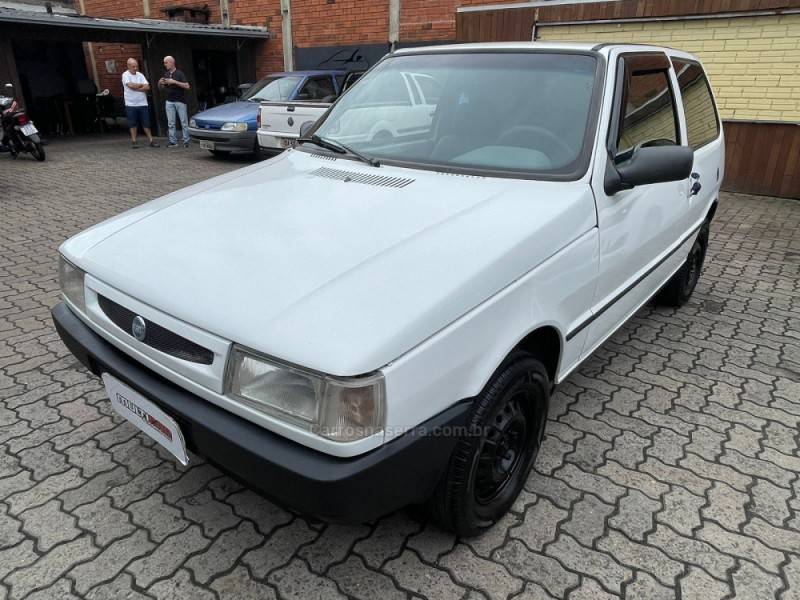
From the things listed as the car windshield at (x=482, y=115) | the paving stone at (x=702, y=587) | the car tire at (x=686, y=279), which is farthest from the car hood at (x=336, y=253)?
the car tire at (x=686, y=279)

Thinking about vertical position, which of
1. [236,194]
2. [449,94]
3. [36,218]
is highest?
[449,94]

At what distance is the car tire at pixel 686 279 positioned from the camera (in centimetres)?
419

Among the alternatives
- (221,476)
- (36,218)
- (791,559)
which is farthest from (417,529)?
(36,218)

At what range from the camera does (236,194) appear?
2.60m

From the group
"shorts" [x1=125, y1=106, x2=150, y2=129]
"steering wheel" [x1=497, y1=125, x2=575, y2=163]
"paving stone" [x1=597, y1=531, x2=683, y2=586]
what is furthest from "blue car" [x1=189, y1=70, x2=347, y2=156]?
"paving stone" [x1=597, y1=531, x2=683, y2=586]

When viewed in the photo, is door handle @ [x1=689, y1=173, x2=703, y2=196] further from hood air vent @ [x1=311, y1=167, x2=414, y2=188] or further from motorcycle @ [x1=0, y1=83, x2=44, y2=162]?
motorcycle @ [x1=0, y1=83, x2=44, y2=162]

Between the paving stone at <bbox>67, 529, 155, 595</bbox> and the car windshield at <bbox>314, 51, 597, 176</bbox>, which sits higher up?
the car windshield at <bbox>314, 51, 597, 176</bbox>

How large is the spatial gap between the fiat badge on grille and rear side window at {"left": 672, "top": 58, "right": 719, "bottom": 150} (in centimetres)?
336

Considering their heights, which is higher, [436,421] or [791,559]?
[436,421]

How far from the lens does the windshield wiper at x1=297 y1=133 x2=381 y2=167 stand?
2749mm

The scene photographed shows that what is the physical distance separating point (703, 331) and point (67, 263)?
4070 millimetres

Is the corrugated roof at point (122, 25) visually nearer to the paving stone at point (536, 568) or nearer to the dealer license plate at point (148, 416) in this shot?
the dealer license plate at point (148, 416)

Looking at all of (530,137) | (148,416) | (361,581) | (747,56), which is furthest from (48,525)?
(747,56)

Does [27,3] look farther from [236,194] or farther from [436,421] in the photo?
[436,421]
